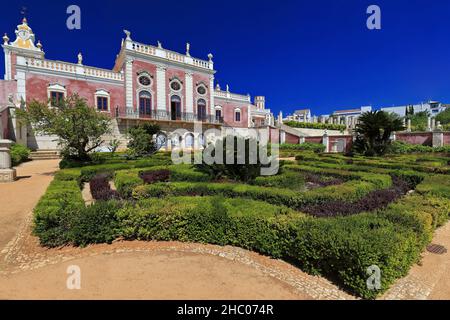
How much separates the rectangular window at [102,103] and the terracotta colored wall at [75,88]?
447mm

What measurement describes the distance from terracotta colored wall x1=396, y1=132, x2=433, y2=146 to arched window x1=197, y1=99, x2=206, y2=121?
23623 mm

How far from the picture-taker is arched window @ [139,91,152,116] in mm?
24406

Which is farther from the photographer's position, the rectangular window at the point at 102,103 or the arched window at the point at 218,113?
the arched window at the point at 218,113

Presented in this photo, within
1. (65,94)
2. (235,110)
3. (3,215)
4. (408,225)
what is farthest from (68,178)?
(235,110)

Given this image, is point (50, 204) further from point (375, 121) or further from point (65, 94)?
point (65, 94)

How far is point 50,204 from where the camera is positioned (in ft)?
15.4

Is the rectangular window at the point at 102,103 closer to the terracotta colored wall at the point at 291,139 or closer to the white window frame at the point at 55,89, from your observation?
the white window frame at the point at 55,89

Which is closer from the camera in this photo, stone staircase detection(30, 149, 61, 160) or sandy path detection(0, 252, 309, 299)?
sandy path detection(0, 252, 309, 299)

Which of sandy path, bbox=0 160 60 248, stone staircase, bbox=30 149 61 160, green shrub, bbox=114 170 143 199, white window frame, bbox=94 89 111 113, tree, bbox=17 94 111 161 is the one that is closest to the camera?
sandy path, bbox=0 160 60 248

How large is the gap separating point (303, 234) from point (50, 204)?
15.7ft

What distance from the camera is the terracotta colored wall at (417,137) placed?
1009 inches

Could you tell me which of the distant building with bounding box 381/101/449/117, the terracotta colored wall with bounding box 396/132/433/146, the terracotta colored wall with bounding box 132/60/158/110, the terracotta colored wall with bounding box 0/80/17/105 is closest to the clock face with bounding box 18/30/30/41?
the terracotta colored wall with bounding box 0/80/17/105

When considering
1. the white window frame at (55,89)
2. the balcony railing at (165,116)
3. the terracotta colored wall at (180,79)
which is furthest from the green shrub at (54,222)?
the terracotta colored wall at (180,79)

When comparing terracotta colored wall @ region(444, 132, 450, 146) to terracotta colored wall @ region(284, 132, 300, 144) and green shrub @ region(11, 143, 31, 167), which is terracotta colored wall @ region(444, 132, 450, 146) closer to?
terracotta colored wall @ region(284, 132, 300, 144)
